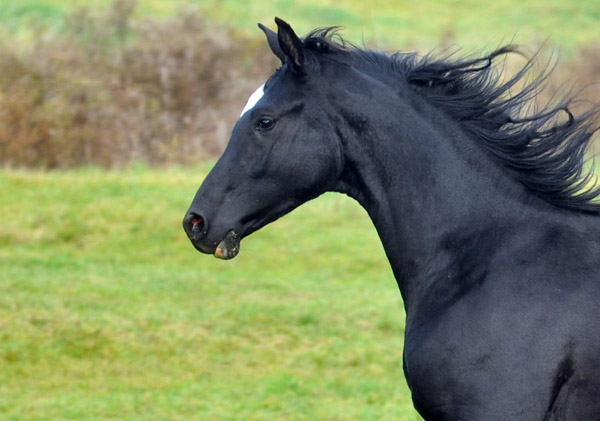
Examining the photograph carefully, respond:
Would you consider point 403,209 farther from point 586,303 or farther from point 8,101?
point 8,101

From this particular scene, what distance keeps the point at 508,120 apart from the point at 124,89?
1106 cm

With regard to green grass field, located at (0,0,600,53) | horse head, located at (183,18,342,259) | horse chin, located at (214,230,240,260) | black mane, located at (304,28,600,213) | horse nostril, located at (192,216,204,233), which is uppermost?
green grass field, located at (0,0,600,53)

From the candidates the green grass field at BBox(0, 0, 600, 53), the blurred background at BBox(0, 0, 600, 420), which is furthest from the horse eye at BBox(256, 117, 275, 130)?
the green grass field at BBox(0, 0, 600, 53)

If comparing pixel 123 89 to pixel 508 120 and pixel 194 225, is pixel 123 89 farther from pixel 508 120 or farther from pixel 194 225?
pixel 508 120

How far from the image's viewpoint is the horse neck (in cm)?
379

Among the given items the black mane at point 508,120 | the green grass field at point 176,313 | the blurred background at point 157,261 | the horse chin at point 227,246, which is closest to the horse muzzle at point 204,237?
the horse chin at point 227,246

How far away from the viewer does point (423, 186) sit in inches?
151

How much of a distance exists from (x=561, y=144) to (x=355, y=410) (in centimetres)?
304

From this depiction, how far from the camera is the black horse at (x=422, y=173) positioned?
12.0 ft

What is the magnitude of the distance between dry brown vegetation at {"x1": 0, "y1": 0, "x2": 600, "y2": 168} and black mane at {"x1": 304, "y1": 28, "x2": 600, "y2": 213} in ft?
31.6

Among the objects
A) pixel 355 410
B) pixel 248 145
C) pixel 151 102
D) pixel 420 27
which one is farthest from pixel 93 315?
pixel 420 27

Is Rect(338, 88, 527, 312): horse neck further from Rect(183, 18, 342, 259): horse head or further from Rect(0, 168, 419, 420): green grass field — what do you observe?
Rect(0, 168, 419, 420): green grass field

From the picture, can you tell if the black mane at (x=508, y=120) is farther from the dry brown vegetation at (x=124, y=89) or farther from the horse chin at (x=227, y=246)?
the dry brown vegetation at (x=124, y=89)

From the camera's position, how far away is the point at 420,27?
1136 inches
